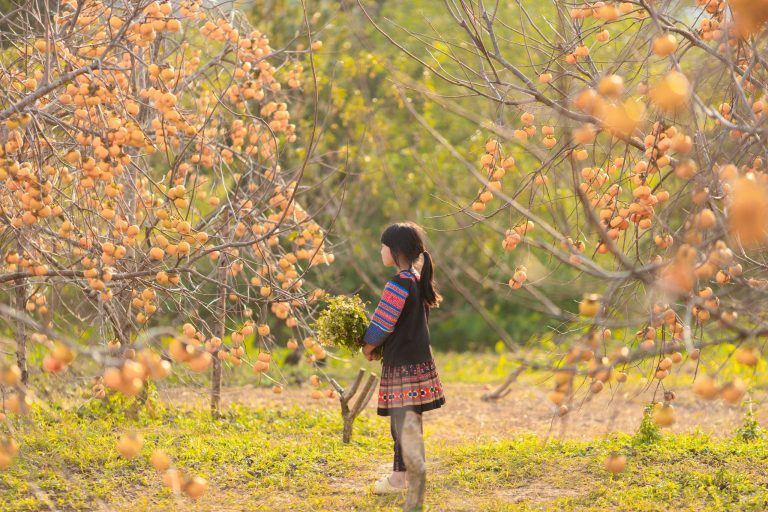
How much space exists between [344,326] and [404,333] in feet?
0.89

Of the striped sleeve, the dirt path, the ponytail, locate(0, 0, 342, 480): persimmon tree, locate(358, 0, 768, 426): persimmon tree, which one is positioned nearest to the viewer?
locate(358, 0, 768, 426): persimmon tree

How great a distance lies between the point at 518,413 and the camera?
6652 mm

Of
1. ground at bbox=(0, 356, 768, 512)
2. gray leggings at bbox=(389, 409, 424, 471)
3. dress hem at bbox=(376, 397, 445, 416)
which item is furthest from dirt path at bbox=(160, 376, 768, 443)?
dress hem at bbox=(376, 397, 445, 416)

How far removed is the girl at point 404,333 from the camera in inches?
151

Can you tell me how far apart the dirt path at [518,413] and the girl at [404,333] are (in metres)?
1.71

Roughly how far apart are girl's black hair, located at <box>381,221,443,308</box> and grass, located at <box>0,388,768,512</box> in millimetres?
843

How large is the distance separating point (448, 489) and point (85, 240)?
1991 millimetres

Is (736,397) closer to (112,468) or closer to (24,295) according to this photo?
(112,468)

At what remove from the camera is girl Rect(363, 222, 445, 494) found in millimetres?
3824

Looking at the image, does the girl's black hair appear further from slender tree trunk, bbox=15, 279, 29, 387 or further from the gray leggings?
slender tree trunk, bbox=15, 279, 29, 387

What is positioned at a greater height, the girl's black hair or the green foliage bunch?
the girl's black hair

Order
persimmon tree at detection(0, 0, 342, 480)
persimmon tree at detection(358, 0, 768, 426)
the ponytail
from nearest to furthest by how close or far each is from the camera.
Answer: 1. persimmon tree at detection(358, 0, 768, 426)
2. persimmon tree at detection(0, 0, 342, 480)
3. the ponytail

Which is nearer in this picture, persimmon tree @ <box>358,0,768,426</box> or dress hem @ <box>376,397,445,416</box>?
persimmon tree @ <box>358,0,768,426</box>

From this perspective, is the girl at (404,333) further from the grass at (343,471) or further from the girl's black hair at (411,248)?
the grass at (343,471)
